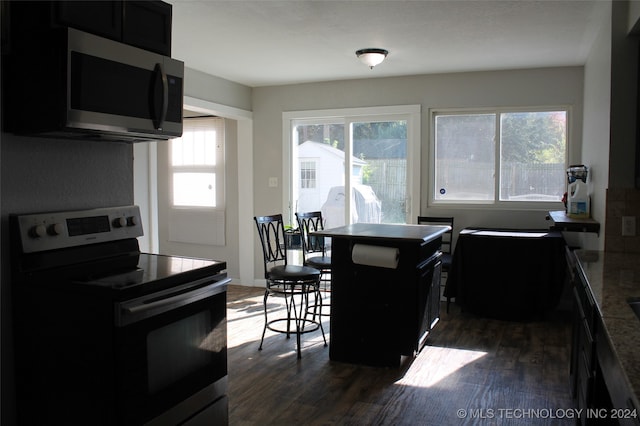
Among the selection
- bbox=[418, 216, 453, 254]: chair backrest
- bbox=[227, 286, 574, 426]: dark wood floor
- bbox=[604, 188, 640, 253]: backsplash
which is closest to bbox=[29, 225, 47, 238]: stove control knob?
bbox=[227, 286, 574, 426]: dark wood floor

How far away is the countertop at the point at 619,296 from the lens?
1.29 metres

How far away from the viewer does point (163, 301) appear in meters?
1.86

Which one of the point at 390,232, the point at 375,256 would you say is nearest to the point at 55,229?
the point at 375,256

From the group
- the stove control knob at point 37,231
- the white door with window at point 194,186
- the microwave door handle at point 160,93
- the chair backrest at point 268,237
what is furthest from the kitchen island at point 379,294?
the white door with window at point 194,186

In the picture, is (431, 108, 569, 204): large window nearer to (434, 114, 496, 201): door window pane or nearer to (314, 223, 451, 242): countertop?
(434, 114, 496, 201): door window pane

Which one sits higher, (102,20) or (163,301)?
(102,20)

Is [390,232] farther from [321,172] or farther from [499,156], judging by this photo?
[321,172]

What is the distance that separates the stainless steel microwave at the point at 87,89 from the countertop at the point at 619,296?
5.76 ft

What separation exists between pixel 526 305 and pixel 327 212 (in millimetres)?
2390

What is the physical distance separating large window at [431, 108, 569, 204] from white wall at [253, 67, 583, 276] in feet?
0.41

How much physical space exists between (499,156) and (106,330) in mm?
4554

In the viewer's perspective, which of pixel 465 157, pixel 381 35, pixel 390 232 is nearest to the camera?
pixel 390 232

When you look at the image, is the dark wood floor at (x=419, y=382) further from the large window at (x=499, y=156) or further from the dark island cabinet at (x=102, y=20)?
the dark island cabinet at (x=102, y=20)

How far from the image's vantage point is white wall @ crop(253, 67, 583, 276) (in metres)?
5.13
